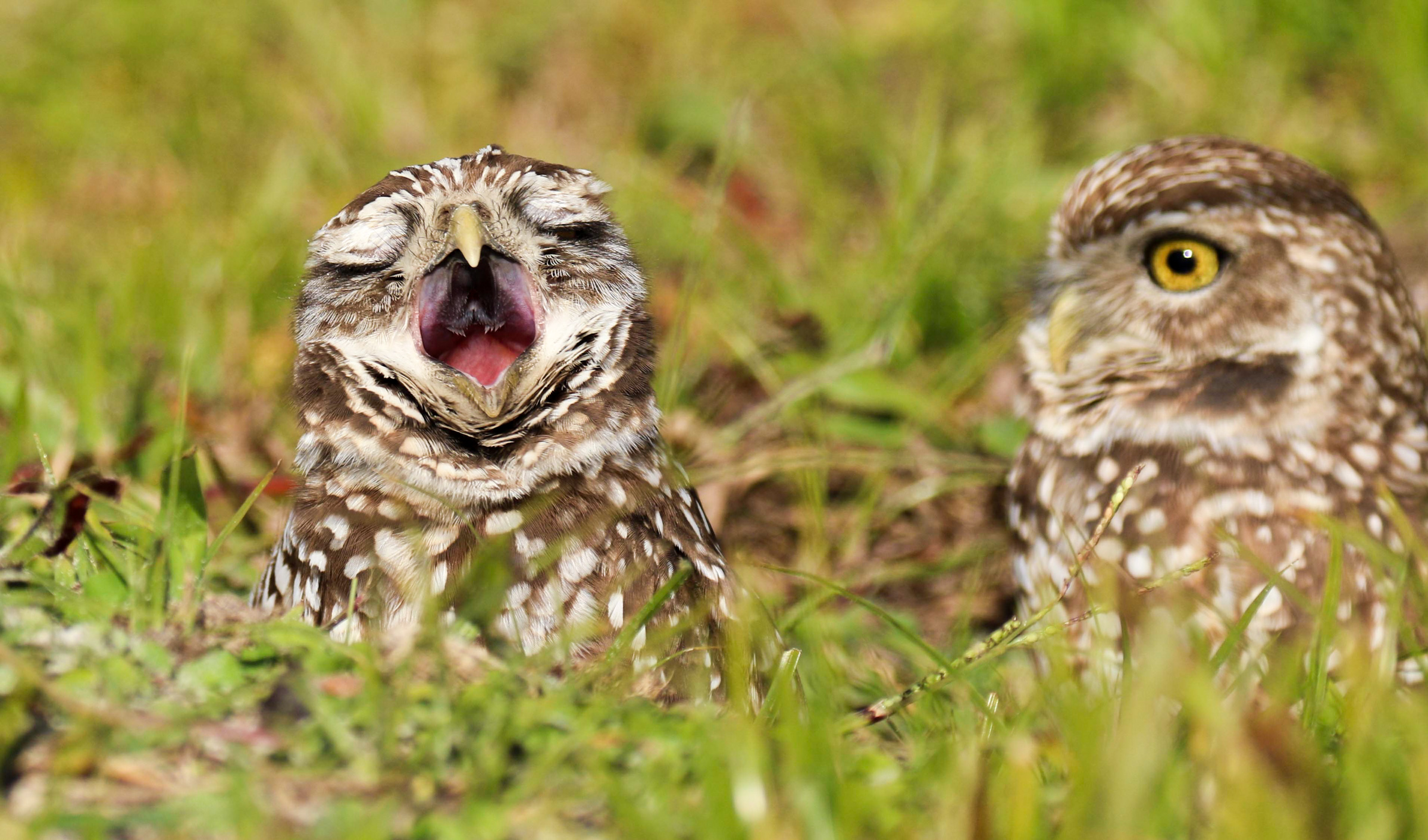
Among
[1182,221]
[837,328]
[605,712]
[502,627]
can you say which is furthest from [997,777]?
[837,328]

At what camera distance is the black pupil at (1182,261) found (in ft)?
9.41

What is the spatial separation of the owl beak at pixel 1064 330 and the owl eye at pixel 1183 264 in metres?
0.22

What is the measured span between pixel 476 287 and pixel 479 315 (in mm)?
51

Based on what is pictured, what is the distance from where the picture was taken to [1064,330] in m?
3.13

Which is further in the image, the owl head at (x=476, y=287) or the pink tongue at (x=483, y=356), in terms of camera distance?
the pink tongue at (x=483, y=356)

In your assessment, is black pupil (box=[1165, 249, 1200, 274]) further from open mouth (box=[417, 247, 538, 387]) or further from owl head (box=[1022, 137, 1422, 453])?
open mouth (box=[417, 247, 538, 387])

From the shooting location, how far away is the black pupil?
287 cm

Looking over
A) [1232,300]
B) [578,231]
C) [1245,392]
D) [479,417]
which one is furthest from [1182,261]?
[479,417]

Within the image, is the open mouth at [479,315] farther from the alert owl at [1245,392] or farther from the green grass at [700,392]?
the alert owl at [1245,392]

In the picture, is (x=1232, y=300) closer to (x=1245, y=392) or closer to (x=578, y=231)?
(x=1245, y=392)

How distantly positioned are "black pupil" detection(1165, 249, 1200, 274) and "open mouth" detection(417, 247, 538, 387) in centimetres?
148

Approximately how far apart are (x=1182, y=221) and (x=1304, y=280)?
0.92ft

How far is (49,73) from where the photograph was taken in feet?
19.7

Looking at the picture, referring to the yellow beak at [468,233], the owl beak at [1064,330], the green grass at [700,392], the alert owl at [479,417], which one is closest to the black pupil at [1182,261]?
the owl beak at [1064,330]
